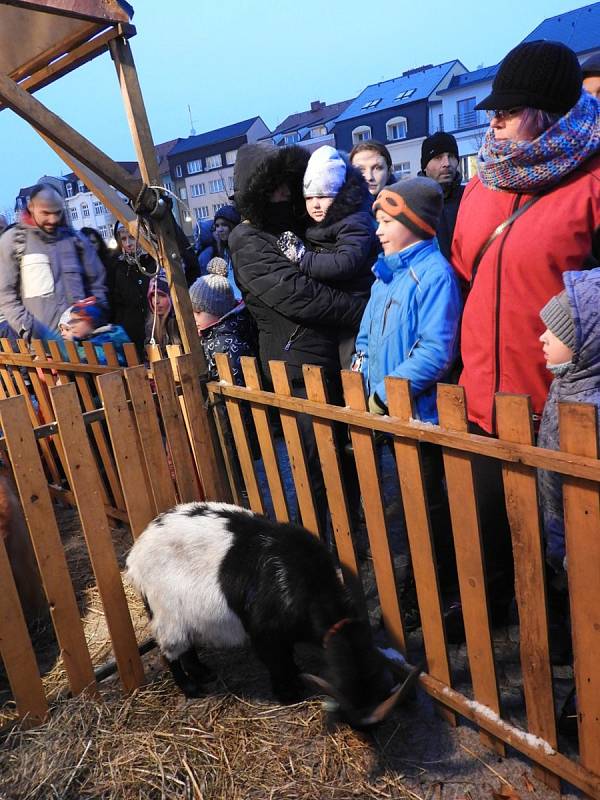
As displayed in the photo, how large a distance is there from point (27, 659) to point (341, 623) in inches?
56.9

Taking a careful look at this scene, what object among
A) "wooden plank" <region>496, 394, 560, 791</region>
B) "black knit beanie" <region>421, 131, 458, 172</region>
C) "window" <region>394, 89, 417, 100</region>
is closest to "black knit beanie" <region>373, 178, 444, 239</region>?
"wooden plank" <region>496, 394, 560, 791</region>

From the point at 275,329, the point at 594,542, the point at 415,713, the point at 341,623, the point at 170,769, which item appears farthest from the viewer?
the point at 275,329

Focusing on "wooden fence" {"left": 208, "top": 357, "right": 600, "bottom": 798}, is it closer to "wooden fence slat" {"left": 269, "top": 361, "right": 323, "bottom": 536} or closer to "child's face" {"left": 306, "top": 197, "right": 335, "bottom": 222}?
"wooden fence slat" {"left": 269, "top": 361, "right": 323, "bottom": 536}

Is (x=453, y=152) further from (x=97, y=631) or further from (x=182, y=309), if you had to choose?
(x=97, y=631)

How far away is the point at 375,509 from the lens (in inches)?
93.0

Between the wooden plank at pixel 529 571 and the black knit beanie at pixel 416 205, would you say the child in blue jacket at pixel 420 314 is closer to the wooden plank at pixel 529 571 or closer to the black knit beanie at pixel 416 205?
the black knit beanie at pixel 416 205

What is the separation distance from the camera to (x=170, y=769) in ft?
7.22

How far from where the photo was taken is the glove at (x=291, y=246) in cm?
318

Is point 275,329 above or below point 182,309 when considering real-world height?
below

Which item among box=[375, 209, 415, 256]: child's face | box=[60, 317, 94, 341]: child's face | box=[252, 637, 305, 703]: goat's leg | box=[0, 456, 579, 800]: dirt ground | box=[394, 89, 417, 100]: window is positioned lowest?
box=[0, 456, 579, 800]: dirt ground

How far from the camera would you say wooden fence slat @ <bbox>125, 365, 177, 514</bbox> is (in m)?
2.70

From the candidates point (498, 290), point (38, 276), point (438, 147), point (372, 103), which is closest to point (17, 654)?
point (498, 290)

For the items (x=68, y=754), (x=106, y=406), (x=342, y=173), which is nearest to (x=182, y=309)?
(x=106, y=406)

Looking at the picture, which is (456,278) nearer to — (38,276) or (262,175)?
(262,175)
